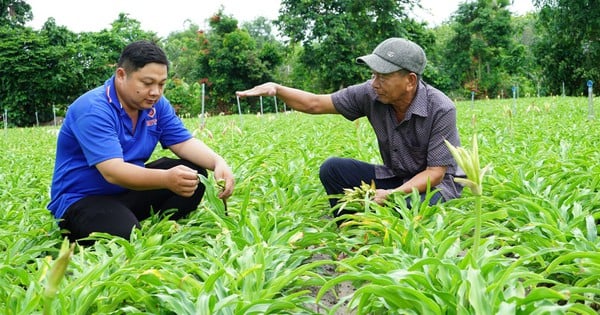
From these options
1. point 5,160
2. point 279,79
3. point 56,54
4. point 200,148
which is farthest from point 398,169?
point 279,79

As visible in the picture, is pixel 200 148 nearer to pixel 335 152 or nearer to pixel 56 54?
pixel 335 152

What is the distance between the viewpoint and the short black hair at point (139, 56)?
2805 millimetres

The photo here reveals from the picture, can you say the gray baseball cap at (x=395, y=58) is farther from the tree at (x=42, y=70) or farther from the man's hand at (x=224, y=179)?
the tree at (x=42, y=70)

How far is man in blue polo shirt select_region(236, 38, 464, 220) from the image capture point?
3.10 meters

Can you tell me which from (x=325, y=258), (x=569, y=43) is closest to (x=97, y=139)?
(x=325, y=258)

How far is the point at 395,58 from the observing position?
3031 mm

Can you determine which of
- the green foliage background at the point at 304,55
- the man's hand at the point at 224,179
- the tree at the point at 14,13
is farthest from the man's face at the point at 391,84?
the tree at the point at 14,13

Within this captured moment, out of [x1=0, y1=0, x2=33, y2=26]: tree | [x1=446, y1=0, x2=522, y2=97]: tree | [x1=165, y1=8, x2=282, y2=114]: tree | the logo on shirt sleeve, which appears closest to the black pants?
the logo on shirt sleeve

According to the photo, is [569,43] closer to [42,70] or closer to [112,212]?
[42,70]

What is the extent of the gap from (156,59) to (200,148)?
674 millimetres

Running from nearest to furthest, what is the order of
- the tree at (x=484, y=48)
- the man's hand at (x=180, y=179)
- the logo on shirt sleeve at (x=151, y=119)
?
the man's hand at (x=180, y=179)
the logo on shirt sleeve at (x=151, y=119)
the tree at (x=484, y=48)

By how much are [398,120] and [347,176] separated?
463mm

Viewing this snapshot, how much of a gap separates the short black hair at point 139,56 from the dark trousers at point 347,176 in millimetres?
1222

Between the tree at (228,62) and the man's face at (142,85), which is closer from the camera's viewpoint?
the man's face at (142,85)
